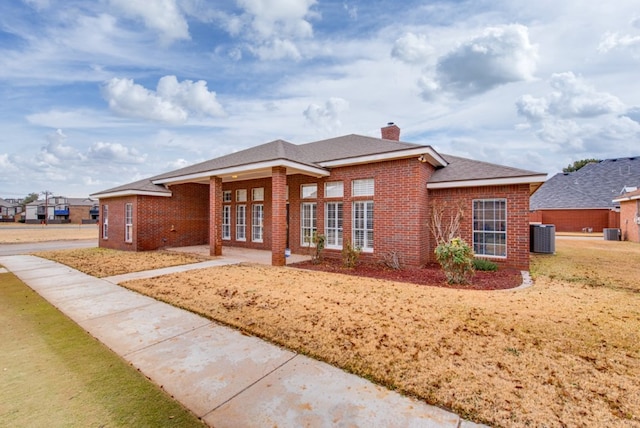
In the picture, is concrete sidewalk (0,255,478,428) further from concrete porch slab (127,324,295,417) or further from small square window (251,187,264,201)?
small square window (251,187,264,201)

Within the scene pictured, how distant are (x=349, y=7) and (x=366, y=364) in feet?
38.3

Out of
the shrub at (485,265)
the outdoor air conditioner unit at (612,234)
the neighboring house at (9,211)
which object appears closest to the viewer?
the shrub at (485,265)

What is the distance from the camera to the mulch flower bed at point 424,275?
7277mm

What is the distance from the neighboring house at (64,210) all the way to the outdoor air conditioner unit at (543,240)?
8011cm

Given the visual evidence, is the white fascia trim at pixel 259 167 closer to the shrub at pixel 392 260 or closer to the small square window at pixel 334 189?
the small square window at pixel 334 189

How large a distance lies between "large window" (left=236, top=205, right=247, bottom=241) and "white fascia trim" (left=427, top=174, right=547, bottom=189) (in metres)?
9.73

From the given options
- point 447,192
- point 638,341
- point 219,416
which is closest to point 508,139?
point 447,192

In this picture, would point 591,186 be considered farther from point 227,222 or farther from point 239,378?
point 239,378

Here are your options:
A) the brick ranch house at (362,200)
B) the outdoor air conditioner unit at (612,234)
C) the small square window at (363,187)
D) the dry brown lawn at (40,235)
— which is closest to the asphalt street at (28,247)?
the dry brown lawn at (40,235)

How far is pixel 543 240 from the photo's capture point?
14000 millimetres

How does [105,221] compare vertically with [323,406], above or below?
above

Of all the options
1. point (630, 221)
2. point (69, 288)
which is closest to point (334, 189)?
point (69, 288)

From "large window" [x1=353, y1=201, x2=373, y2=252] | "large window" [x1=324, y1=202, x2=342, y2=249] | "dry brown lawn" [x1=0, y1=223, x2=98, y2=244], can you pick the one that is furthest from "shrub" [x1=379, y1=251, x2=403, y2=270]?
"dry brown lawn" [x1=0, y1=223, x2=98, y2=244]

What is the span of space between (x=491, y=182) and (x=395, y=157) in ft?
10.6
